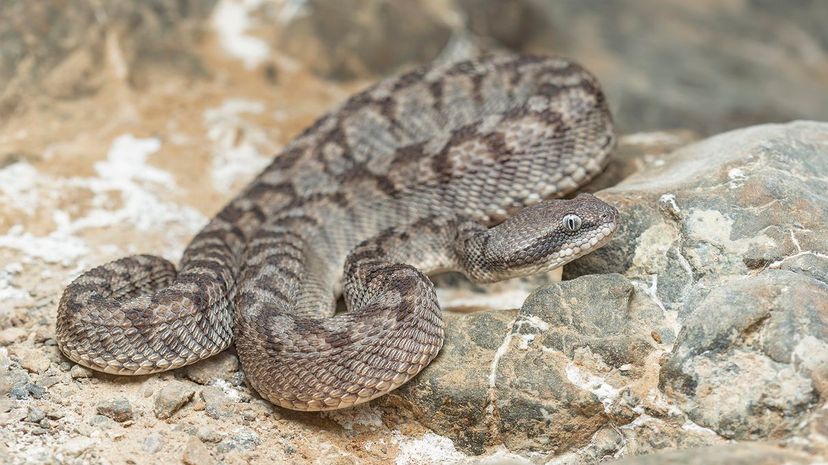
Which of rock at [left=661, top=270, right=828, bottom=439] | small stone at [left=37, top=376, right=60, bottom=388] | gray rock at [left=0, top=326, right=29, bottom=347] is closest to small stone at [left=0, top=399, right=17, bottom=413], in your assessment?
small stone at [left=37, top=376, right=60, bottom=388]

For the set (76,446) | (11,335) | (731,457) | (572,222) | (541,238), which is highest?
(11,335)

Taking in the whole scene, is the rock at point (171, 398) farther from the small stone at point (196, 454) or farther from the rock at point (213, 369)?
the small stone at point (196, 454)

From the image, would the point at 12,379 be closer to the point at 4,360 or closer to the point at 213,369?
the point at 4,360

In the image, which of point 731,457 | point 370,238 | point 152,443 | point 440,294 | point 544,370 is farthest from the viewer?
point 440,294

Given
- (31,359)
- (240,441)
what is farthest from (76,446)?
(31,359)

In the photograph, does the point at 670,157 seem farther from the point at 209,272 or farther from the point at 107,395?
the point at 107,395

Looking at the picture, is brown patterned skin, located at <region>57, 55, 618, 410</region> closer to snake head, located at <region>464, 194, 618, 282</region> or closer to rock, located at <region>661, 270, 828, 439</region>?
snake head, located at <region>464, 194, 618, 282</region>

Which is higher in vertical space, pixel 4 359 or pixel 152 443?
pixel 4 359

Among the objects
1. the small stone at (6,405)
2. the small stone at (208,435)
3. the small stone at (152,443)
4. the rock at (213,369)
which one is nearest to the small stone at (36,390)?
the small stone at (6,405)
